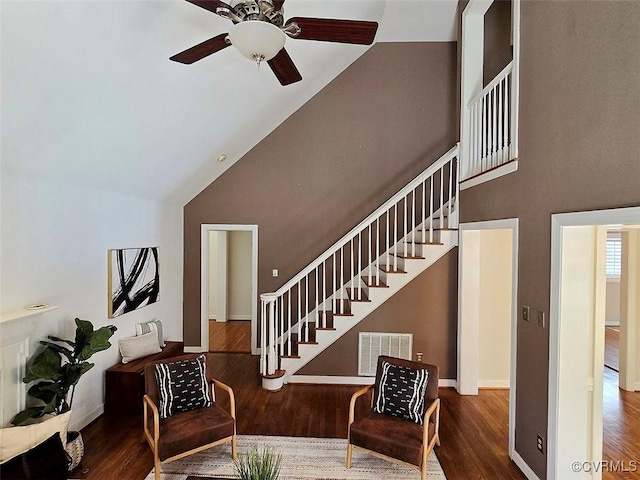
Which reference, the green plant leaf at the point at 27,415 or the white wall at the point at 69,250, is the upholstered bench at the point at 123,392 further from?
the green plant leaf at the point at 27,415

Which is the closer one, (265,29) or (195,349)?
(265,29)

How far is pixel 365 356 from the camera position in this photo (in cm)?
468

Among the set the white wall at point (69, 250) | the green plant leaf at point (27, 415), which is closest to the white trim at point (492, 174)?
the white wall at point (69, 250)

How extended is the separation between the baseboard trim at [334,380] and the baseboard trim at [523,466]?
156 cm

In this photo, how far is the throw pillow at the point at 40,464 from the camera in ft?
6.92

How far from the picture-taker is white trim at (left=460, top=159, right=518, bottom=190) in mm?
3115

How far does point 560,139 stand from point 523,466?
103 inches

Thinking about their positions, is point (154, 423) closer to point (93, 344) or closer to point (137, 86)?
point (93, 344)

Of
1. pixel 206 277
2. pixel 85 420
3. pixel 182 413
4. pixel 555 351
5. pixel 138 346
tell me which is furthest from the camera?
pixel 206 277


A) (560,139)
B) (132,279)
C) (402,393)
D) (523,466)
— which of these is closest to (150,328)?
(132,279)

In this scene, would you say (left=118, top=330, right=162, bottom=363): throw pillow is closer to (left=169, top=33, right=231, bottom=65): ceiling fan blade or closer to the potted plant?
the potted plant

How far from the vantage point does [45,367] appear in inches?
106

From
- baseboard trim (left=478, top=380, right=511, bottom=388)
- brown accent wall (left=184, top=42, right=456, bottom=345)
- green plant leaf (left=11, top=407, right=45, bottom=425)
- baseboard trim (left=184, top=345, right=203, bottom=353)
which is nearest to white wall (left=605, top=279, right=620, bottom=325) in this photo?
baseboard trim (left=478, top=380, right=511, bottom=388)

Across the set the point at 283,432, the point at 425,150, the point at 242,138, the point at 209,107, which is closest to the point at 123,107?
the point at 209,107
